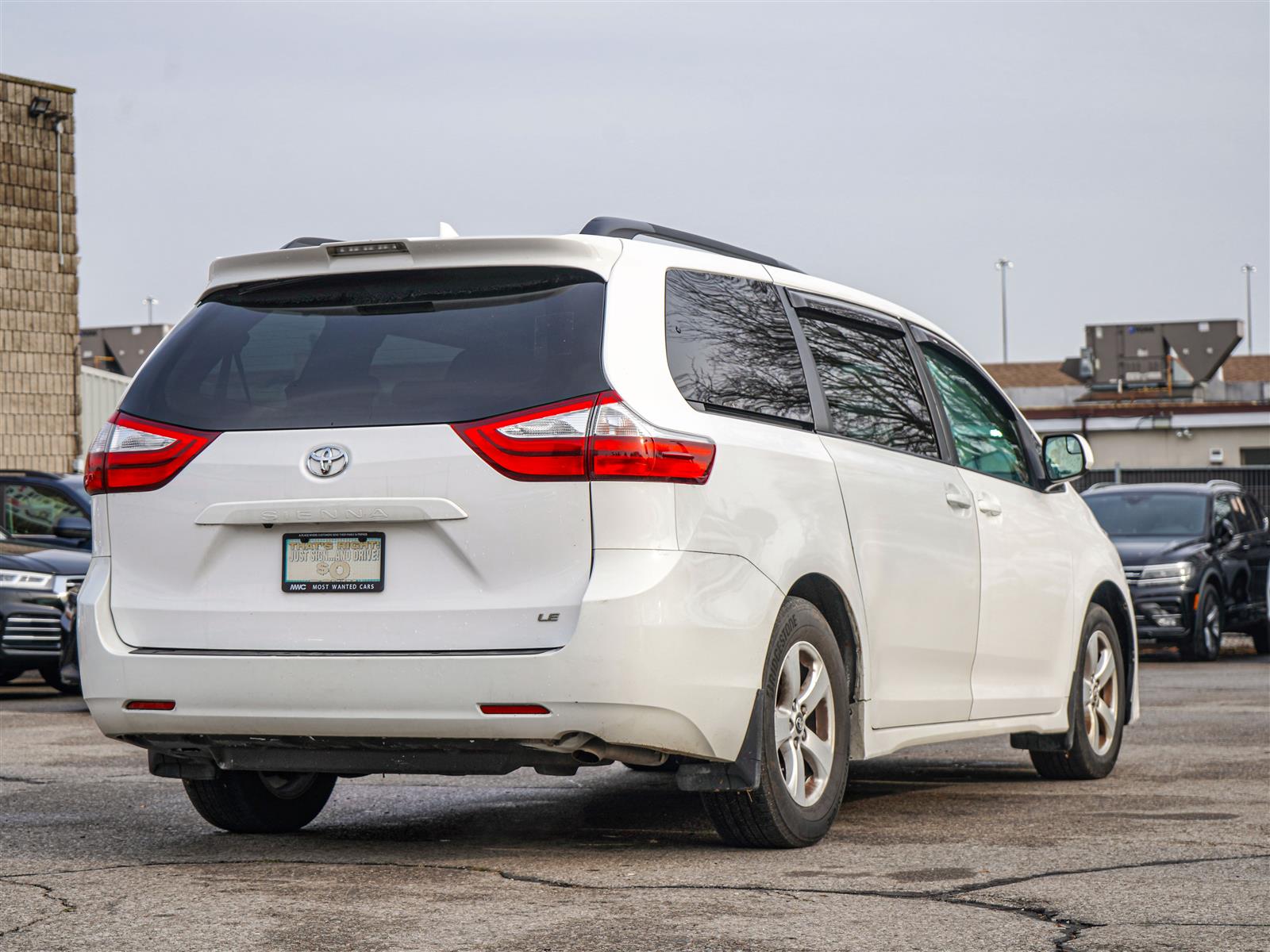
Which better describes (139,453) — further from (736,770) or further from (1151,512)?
(1151,512)

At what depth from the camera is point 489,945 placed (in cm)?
455

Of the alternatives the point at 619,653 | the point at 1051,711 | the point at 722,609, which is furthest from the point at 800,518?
the point at 1051,711

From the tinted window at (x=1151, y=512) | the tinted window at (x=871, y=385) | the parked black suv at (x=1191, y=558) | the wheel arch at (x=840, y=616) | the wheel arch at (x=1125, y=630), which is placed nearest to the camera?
the wheel arch at (x=840, y=616)

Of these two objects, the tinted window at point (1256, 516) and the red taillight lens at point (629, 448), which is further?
the tinted window at point (1256, 516)

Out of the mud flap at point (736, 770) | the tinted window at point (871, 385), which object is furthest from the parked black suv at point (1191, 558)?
the mud flap at point (736, 770)

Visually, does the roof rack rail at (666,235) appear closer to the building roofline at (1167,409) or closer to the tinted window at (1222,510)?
the tinted window at (1222,510)

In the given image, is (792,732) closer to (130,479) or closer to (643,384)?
(643,384)

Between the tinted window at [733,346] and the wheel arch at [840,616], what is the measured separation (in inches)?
21.9

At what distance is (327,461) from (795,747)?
1786mm

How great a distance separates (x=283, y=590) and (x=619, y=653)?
1060 mm

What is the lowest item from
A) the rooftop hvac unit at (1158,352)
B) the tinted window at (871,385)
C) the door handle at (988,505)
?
the door handle at (988,505)

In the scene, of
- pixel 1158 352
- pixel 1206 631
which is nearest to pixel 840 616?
pixel 1206 631

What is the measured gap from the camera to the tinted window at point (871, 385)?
670 centimetres

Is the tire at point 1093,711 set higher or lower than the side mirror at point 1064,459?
lower
